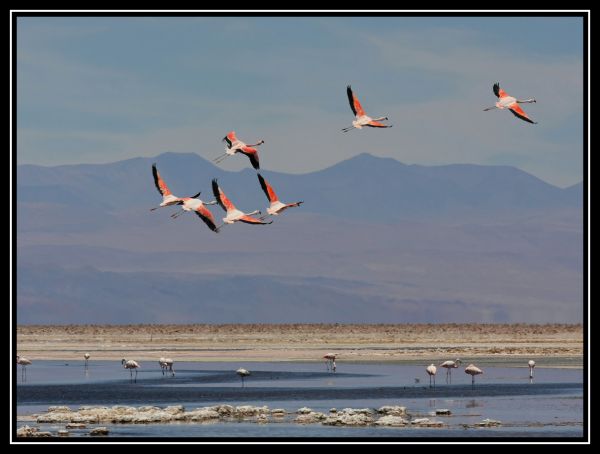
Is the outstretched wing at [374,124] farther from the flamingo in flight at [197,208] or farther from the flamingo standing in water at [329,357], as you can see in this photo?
the flamingo standing in water at [329,357]

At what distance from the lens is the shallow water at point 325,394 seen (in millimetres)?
30547

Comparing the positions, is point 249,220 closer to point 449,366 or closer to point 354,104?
point 354,104

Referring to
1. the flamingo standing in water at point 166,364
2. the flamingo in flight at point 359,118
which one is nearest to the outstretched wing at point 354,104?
the flamingo in flight at point 359,118

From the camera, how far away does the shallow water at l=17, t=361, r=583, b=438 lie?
100ft

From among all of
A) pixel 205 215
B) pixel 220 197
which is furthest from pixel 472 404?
pixel 220 197

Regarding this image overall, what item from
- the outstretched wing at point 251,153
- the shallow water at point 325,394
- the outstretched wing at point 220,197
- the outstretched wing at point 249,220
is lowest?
the shallow water at point 325,394

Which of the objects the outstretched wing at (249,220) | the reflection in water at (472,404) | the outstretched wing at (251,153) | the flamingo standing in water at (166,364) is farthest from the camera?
the flamingo standing in water at (166,364)

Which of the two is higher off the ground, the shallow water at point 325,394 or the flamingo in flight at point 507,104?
the flamingo in flight at point 507,104

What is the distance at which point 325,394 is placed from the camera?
41.5 metres

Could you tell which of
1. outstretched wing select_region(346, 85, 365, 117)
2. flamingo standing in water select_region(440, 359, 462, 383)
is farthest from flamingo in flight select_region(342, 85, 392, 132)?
flamingo standing in water select_region(440, 359, 462, 383)
